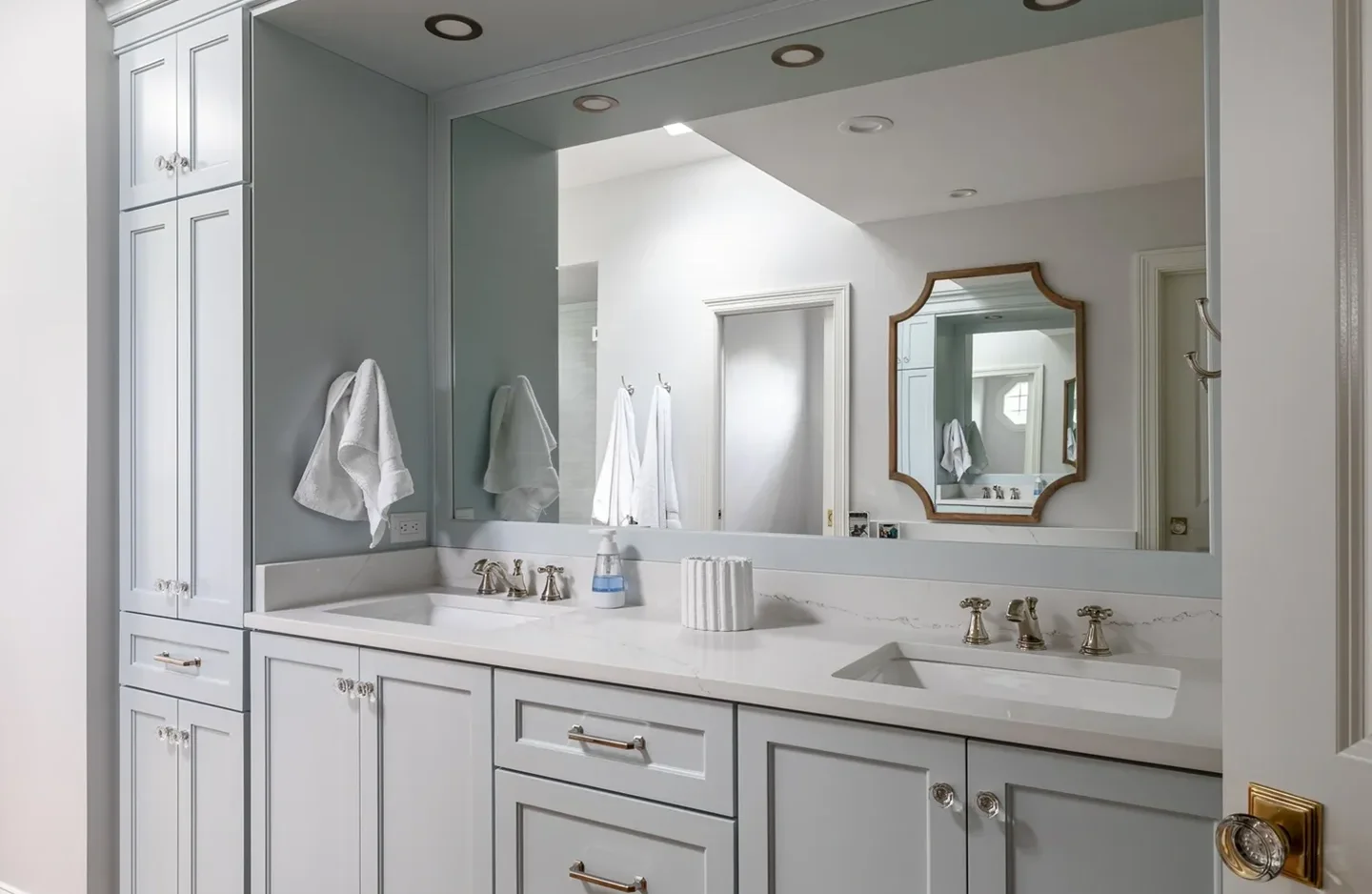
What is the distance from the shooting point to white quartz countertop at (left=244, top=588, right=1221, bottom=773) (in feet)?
3.85

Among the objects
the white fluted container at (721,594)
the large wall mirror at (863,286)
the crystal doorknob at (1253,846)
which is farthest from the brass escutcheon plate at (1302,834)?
the white fluted container at (721,594)

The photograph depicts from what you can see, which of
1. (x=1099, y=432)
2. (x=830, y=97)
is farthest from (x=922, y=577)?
(x=830, y=97)

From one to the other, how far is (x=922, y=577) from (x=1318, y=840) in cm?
105

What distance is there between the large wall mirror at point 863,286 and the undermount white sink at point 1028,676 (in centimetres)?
24

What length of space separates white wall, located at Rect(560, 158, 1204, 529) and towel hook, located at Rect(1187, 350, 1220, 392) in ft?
0.32

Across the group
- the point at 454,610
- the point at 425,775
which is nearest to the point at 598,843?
the point at 425,775

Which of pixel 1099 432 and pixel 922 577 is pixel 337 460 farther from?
pixel 1099 432

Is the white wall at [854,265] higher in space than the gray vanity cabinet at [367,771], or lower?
higher

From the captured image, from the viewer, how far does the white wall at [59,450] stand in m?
2.30

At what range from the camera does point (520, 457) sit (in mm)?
2457

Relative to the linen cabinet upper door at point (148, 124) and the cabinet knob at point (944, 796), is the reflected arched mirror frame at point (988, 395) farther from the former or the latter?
the linen cabinet upper door at point (148, 124)

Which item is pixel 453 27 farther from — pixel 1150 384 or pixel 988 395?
pixel 1150 384

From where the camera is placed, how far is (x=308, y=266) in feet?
7.30

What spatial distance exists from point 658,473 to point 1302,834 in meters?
1.52
